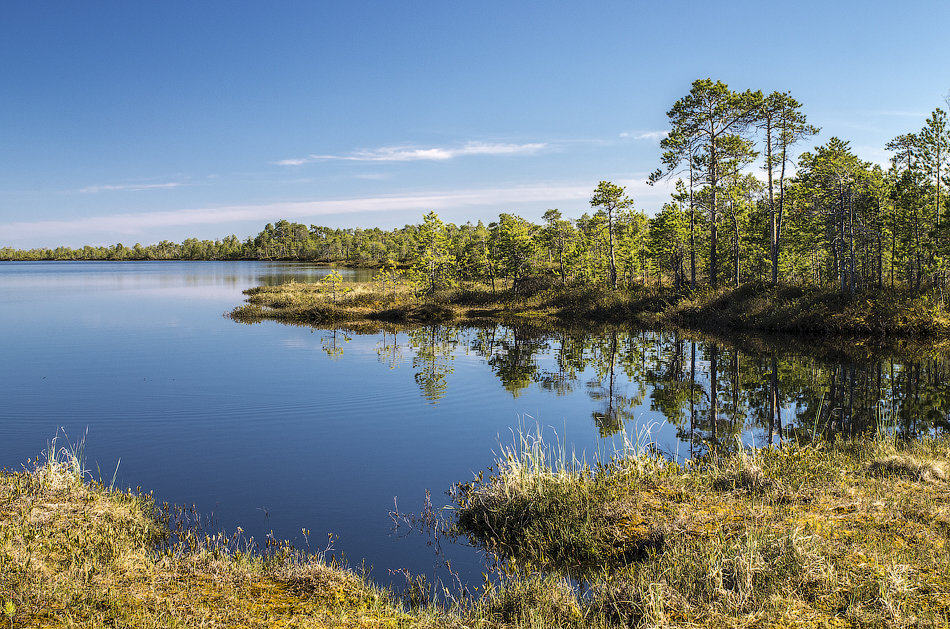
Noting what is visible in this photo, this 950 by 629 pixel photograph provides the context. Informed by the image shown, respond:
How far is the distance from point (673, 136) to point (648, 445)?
105ft

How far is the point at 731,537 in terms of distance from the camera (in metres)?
7.03

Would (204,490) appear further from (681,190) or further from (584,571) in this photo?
(681,190)

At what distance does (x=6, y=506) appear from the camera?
809 centimetres

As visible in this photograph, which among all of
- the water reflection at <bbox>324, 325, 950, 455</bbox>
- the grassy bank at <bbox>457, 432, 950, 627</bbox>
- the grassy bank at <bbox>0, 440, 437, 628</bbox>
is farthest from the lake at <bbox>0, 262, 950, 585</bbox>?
the grassy bank at <bbox>457, 432, 950, 627</bbox>

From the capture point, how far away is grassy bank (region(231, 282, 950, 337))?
97.6ft

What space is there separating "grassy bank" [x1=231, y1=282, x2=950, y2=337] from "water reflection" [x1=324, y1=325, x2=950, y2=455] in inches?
206

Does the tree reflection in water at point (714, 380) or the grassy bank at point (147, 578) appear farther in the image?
the tree reflection in water at point (714, 380)

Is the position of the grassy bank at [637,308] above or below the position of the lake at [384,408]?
above

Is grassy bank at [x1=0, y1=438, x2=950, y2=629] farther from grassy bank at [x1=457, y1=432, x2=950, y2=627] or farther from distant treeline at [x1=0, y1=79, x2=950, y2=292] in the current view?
distant treeline at [x1=0, y1=79, x2=950, y2=292]

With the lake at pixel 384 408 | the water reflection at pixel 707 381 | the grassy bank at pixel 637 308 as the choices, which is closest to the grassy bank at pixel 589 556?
the lake at pixel 384 408

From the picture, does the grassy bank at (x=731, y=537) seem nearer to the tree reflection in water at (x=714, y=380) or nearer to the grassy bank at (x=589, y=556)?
the grassy bank at (x=589, y=556)

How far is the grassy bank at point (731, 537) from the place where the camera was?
5.50m

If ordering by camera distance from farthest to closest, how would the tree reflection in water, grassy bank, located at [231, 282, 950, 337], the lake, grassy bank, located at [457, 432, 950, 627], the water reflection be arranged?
grassy bank, located at [231, 282, 950, 337] → the tree reflection in water → the water reflection → the lake → grassy bank, located at [457, 432, 950, 627]

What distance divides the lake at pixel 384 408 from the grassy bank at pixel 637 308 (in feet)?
16.5
